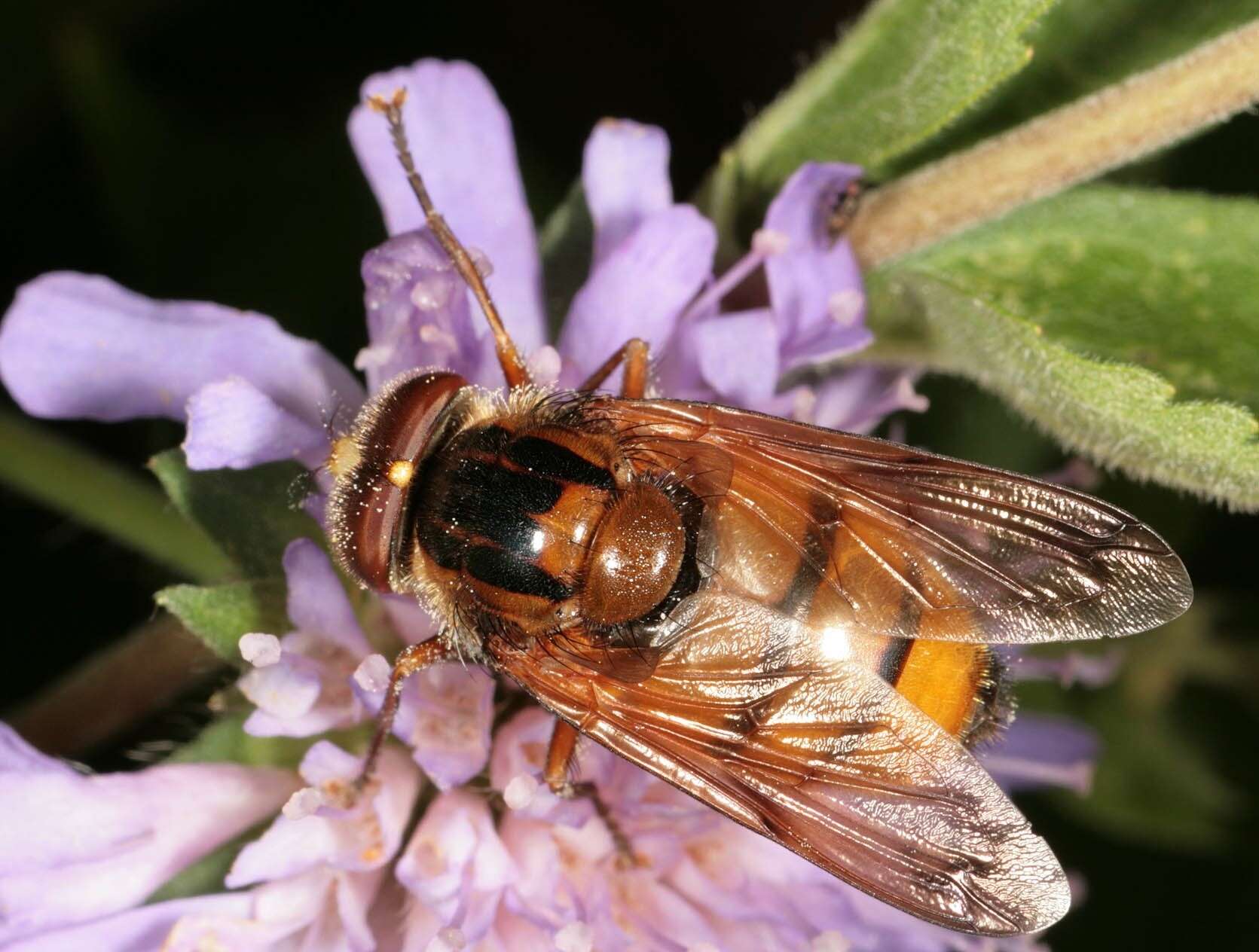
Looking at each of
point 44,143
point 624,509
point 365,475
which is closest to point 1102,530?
point 624,509

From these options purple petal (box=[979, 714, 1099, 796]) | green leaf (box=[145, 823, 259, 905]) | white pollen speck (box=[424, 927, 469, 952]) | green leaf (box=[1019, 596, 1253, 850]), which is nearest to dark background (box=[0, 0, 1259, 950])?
green leaf (box=[1019, 596, 1253, 850])

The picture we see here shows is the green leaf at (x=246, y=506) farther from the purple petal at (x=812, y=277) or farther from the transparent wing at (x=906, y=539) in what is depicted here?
the purple petal at (x=812, y=277)

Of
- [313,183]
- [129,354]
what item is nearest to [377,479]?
[129,354]

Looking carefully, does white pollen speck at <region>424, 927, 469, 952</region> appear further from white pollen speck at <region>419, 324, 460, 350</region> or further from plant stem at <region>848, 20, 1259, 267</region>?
plant stem at <region>848, 20, 1259, 267</region>

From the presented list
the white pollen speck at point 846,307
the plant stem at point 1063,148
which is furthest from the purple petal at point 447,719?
the plant stem at point 1063,148

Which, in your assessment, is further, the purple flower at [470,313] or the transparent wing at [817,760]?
the purple flower at [470,313]

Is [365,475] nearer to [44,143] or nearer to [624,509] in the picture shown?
[624,509]

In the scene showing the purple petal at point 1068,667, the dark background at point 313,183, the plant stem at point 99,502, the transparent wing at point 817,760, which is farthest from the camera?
the dark background at point 313,183
